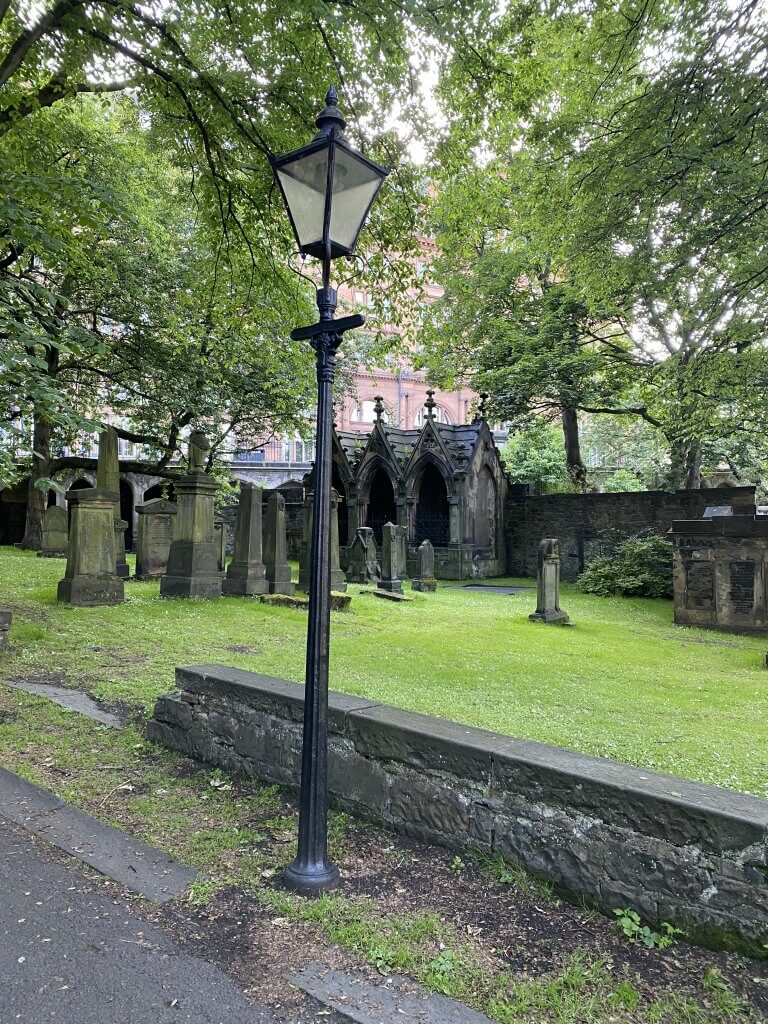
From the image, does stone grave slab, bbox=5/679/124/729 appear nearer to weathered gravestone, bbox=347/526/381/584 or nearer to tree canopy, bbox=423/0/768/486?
tree canopy, bbox=423/0/768/486

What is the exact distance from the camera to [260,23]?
26.6ft

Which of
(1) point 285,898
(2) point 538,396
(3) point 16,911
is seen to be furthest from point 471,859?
(2) point 538,396

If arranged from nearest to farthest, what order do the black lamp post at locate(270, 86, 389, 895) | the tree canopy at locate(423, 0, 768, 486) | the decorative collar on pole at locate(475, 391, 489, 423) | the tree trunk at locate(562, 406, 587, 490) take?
the black lamp post at locate(270, 86, 389, 895) < the tree canopy at locate(423, 0, 768, 486) < the decorative collar on pole at locate(475, 391, 489, 423) < the tree trunk at locate(562, 406, 587, 490)

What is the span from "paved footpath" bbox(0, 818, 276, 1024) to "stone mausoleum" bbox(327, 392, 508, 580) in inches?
688

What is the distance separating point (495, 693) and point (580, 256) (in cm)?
717

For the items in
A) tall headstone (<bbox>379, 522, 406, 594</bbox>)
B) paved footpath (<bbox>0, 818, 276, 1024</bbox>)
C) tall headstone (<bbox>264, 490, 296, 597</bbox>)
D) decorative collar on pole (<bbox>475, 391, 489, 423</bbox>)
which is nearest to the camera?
paved footpath (<bbox>0, 818, 276, 1024</bbox>)

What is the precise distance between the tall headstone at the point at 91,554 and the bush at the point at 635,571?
13.1 metres

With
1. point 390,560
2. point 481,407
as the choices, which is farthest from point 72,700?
point 481,407

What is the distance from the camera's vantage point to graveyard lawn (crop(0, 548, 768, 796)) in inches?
198

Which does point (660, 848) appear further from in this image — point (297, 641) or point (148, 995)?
point (297, 641)

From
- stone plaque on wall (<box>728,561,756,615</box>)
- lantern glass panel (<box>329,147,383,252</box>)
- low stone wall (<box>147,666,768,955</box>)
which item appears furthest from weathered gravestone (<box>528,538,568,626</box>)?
lantern glass panel (<box>329,147,383,252</box>)

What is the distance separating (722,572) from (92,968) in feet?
44.6

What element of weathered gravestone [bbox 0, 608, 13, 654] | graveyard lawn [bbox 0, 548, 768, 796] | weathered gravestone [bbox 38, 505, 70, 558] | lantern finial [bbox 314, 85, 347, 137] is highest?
lantern finial [bbox 314, 85, 347, 137]

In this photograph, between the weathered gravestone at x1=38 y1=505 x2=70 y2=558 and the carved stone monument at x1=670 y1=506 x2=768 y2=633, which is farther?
the weathered gravestone at x1=38 y1=505 x2=70 y2=558
